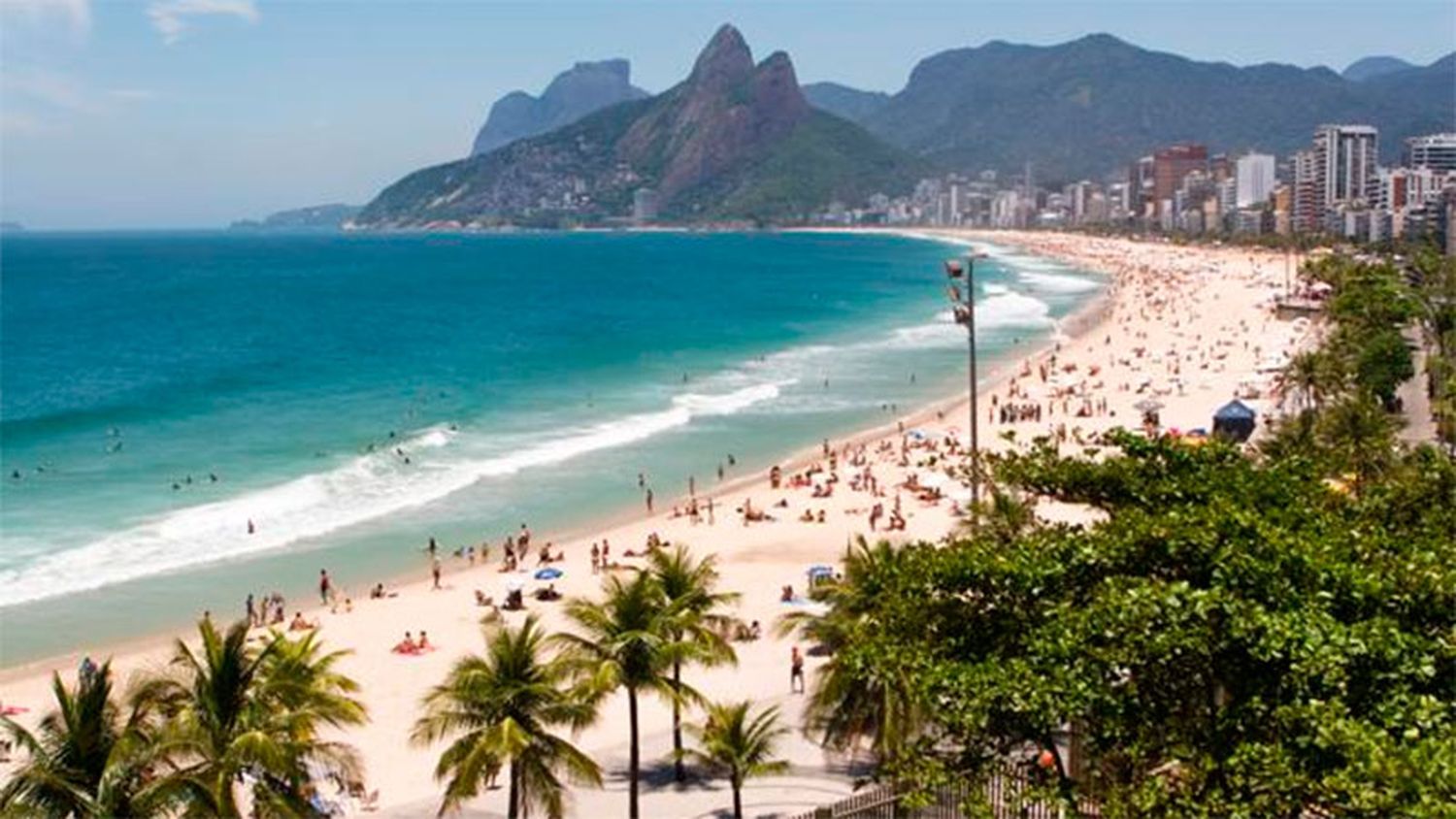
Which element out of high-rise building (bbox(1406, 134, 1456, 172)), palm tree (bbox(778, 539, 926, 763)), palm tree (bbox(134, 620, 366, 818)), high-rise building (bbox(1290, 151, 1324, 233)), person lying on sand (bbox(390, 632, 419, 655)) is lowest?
person lying on sand (bbox(390, 632, 419, 655))

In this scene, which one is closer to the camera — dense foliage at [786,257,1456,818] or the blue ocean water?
dense foliage at [786,257,1456,818]

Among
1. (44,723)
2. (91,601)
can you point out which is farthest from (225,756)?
(91,601)

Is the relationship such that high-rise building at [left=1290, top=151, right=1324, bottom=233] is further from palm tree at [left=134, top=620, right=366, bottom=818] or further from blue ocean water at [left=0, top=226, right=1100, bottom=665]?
palm tree at [left=134, top=620, right=366, bottom=818]

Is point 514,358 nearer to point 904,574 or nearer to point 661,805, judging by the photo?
point 661,805

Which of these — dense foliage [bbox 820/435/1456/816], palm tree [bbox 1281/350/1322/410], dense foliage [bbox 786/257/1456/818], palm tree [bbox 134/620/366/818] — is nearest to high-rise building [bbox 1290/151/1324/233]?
palm tree [bbox 1281/350/1322/410]

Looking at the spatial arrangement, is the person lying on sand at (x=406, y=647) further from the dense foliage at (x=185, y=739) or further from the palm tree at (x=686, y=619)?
the dense foliage at (x=185, y=739)

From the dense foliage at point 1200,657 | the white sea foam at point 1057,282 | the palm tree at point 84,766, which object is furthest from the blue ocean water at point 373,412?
the dense foliage at point 1200,657
